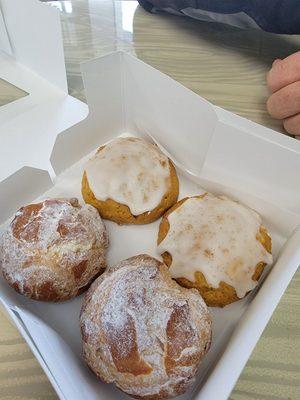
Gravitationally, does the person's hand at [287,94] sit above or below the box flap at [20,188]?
above

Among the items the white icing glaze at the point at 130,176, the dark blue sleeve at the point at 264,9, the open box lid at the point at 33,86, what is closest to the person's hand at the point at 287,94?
the dark blue sleeve at the point at 264,9

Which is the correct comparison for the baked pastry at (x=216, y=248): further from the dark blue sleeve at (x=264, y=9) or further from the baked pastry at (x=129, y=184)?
the dark blue sleeve at (x=264, y=9)

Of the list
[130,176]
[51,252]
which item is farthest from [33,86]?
[51,252]

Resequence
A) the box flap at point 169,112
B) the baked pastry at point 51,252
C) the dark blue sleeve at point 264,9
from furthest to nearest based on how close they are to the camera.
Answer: the dark blue sleeve at point 264,9 < the box flap at point 169,112 < the baked pastry at point 51,252

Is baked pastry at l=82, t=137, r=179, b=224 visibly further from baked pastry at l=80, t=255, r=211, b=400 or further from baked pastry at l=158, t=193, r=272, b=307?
baked pastry at l=80, t=255, r=211, b=400

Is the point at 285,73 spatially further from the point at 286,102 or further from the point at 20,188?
the point at 20,188

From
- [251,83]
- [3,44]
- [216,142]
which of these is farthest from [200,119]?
[3,44]
